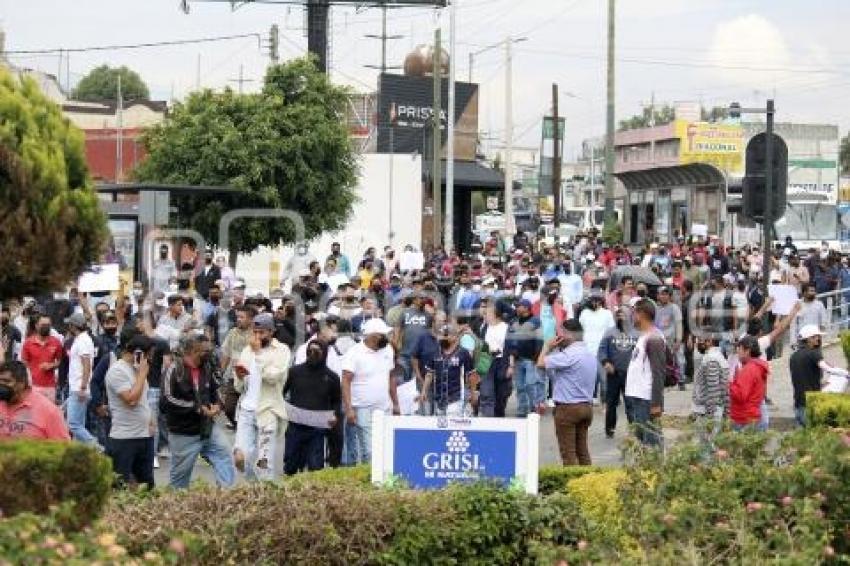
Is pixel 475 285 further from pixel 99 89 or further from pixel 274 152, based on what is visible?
pixel 99 89

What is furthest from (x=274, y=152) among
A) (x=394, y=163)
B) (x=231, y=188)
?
(x=394, y=163)

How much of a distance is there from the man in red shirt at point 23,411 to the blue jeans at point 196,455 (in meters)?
2.88

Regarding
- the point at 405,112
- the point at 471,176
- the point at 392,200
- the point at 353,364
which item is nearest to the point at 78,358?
the point at 353,364

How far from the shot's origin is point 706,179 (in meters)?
62.5

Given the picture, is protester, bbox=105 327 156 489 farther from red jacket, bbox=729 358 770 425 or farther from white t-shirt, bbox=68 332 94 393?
red jacket, bbox=729 358 770 425

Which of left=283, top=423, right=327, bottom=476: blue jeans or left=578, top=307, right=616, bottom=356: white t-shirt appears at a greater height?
left=578, top=307, right=616, bottom=356: white t-shirt

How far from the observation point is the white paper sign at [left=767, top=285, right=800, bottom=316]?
27719mm

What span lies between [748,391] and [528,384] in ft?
15.6

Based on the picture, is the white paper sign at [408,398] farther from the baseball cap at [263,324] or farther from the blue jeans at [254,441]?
the blue jeans at [254,441]

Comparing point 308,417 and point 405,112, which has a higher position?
point 405,112

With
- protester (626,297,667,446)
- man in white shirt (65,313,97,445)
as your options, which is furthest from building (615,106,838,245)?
man in white shirt (65,313,97,445)

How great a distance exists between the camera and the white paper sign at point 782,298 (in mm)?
27719

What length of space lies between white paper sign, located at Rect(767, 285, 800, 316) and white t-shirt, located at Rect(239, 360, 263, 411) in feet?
44.8

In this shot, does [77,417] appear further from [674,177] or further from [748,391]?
[674,177]
